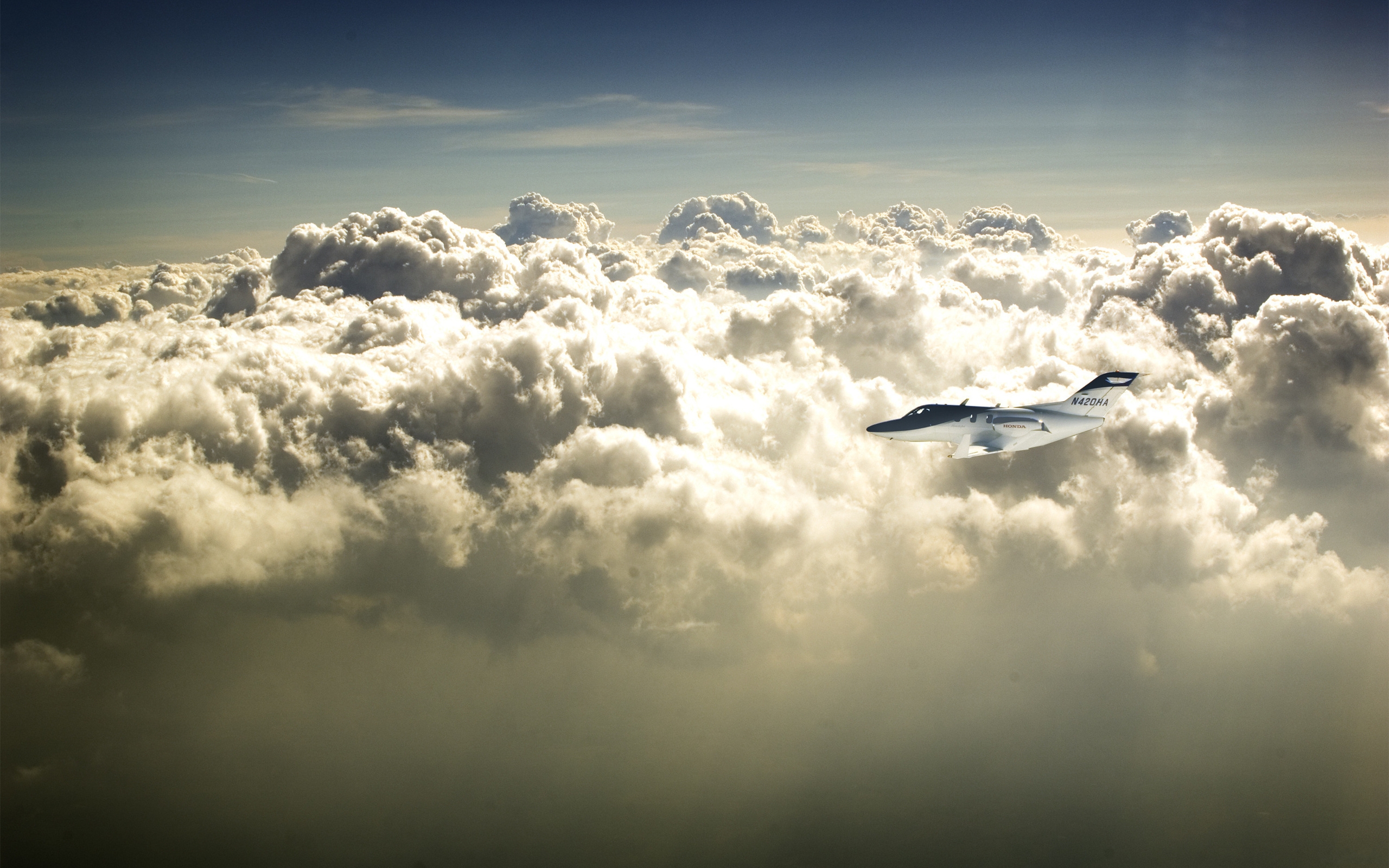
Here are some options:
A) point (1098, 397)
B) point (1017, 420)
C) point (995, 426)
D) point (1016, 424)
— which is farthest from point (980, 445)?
point (1098, 397)

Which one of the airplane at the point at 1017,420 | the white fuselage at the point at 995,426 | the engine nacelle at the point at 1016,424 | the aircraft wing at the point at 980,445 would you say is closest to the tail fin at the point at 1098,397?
the airplane at the point at 1017,420

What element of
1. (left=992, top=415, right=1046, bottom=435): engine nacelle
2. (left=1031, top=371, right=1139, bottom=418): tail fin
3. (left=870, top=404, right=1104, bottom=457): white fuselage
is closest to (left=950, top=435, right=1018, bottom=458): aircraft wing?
(left=870, top=404, right=1104, bottom=457): white fuselage

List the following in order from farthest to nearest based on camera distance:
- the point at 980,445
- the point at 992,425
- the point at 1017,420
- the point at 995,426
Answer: the point at 992,425, the point at 995,426, the point at 1017,420, the point at 980,445

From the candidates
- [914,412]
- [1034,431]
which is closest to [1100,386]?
[1034,431]

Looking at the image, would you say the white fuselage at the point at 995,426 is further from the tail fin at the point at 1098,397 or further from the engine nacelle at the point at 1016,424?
the tail fin at the point at 1098,397

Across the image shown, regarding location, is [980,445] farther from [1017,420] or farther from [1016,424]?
[1017,420]

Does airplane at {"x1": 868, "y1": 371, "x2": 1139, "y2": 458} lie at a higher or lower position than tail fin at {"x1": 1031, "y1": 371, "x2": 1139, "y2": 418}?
lower

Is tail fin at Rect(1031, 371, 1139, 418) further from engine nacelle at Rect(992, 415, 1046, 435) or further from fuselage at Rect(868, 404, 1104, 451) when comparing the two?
engine nacelle at Rect(992, 415, 1046, 435)

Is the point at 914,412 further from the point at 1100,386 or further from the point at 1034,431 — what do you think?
the point at 1100,386
